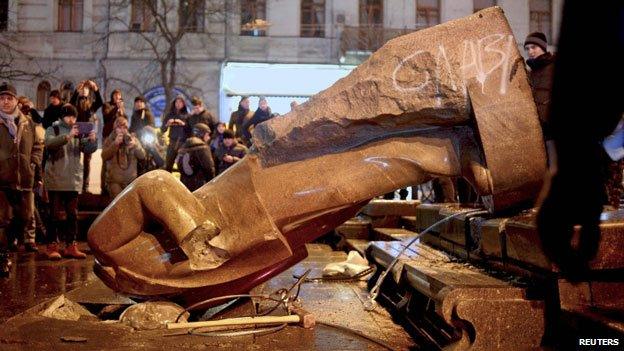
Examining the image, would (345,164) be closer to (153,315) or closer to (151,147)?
(153,315)

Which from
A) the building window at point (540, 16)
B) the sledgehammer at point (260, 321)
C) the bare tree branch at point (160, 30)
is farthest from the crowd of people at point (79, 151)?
the building window at point (540, 16)

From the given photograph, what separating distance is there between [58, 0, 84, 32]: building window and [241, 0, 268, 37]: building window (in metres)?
6.96

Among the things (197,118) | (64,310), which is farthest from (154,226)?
(197,118)

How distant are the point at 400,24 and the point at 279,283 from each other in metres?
22.8

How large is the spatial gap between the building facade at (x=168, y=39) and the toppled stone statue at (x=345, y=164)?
22.2m

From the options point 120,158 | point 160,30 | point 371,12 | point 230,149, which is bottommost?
point 120,158

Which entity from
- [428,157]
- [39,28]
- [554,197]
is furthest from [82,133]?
[39,28]

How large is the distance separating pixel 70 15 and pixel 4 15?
2731 mm

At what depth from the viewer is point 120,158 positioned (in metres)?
9.33

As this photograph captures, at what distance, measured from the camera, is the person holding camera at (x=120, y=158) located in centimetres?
923

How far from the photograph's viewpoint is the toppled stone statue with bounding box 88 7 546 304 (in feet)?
10.7

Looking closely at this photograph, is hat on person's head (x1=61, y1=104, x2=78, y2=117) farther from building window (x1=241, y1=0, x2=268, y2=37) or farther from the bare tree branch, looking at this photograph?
building window (x1=241, y1=0, x2=268, y2=37)

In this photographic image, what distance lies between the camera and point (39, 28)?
25.7 metres

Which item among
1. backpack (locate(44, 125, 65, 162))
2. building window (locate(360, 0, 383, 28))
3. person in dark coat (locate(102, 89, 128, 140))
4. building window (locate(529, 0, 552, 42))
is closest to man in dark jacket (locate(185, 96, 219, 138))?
person in dark coat (locate(102, 89, 128, 140))
